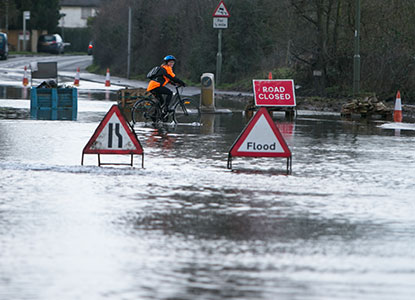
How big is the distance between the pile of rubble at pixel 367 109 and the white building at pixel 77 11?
118 m

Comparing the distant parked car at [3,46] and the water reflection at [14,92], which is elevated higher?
the distant parked car at [3,46]

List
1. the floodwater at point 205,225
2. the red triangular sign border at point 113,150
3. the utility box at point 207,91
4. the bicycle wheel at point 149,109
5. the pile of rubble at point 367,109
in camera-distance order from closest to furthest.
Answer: the floodwater at point 205,225 → the red triangular sign border at point 113,150 → the bicycle wheel at point 149,109 → the pile of rubble at point 367,109 → the utility box at point 207,91

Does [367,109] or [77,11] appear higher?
[77,11]

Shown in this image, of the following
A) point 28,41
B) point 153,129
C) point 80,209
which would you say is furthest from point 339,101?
point 28,41

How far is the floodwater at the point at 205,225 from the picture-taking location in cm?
670

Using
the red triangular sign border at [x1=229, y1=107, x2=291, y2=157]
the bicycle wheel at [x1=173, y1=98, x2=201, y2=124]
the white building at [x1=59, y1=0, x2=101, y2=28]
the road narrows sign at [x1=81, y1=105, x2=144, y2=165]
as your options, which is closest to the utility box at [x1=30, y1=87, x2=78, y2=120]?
the bicycle wheel at [x1=173, y1=98, x2=201, y2=124]

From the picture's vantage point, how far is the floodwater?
264 inches

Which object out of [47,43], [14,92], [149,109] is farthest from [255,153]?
[47,43]

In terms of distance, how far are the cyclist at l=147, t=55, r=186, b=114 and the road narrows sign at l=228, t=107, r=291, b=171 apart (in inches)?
294

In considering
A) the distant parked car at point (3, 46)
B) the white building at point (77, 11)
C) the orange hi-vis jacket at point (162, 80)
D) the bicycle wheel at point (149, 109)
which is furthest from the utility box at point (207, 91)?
the white building at point (77, 11)

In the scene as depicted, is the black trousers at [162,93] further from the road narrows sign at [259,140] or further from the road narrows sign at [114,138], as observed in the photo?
the road narrows sign at [259,140]

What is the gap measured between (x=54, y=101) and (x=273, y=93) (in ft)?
19.1

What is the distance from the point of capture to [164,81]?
2092 cm

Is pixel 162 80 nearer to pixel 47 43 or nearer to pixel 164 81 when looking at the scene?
pixel 164 81
